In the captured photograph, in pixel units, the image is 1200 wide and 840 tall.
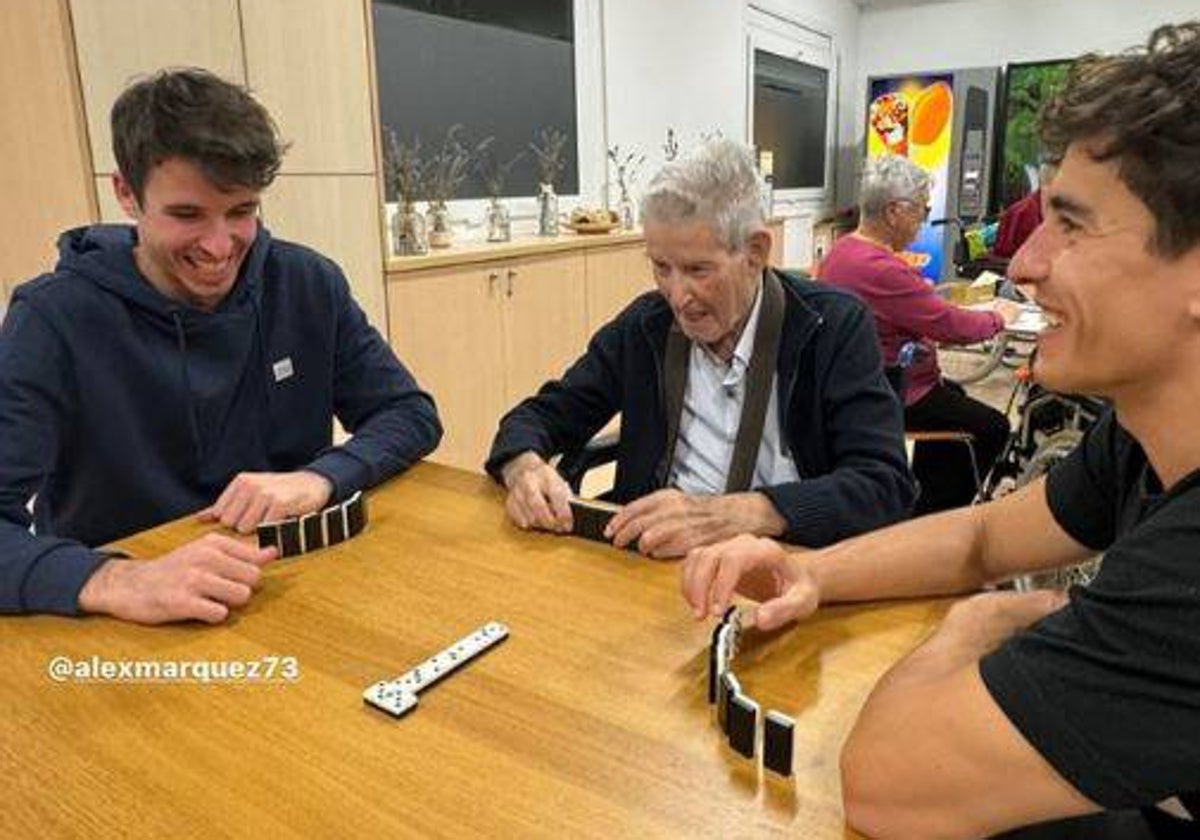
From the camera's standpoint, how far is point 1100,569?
687 mm

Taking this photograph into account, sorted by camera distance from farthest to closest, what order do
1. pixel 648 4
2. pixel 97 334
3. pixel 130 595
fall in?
pixel 648 4
pixel 97 334
pixel 130 595

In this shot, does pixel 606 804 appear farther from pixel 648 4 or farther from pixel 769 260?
pixel 648 4

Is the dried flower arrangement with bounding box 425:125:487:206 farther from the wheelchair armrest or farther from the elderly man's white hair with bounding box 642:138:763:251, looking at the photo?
the elderly man's white hair with bounding box 642:138:763:251

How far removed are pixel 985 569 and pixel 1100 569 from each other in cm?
41

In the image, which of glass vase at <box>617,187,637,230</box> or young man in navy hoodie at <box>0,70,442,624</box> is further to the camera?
glass vase at <box>617,187,637,230</box>

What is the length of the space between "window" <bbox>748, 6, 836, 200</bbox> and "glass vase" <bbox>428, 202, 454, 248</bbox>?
11.3ft

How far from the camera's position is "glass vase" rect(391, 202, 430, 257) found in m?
3.57

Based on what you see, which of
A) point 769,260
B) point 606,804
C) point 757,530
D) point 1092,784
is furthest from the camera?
point 769,260

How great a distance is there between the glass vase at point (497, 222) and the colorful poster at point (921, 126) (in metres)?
4.27

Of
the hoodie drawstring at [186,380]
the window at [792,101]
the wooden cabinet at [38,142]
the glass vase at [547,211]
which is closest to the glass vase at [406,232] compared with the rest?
the glass vase at [547,211]

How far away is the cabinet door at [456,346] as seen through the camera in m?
3.37

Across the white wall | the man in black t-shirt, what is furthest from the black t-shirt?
the white wall

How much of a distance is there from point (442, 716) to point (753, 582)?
1.30 feet

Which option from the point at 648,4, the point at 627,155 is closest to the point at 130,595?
the point at 627,155
